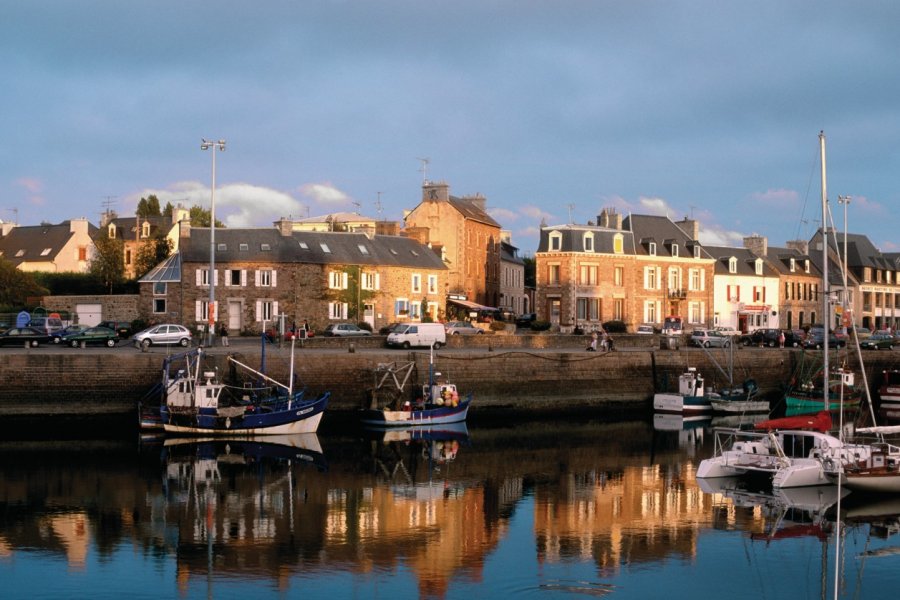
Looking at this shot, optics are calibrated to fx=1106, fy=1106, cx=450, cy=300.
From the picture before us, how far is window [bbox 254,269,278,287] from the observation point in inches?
2375

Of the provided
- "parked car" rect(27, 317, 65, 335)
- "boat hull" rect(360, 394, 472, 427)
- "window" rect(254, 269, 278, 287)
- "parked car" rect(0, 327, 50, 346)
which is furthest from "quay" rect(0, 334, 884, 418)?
"window" rect(254, 269, 278, 287)

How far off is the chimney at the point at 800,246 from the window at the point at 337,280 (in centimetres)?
4382

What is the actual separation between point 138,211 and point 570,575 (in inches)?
3221

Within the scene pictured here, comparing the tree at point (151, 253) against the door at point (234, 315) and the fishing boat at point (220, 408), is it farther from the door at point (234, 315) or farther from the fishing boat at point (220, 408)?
the fishing boat at point (220, 408)

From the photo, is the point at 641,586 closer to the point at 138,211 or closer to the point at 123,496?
the point at 123,496

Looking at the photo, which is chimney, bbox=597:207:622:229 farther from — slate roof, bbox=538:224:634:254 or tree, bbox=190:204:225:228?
tree, bbox=190:204:225:228

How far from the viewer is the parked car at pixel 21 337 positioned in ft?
156

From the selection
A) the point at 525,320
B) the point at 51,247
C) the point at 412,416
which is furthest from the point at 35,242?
the point at 412,416

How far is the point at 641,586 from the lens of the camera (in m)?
20.9

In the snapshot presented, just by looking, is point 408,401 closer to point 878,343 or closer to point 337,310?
point 337,310

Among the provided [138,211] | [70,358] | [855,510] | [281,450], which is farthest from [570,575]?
[138,211]

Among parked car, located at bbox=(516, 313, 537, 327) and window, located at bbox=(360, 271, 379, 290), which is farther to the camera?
parked car, located at bbox=(516, 313, 537, 327)

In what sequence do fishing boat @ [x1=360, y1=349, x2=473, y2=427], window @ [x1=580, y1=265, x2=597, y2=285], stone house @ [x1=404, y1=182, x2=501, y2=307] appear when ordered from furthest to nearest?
stone house @ [x1=404, y1=182, x2=501, y2=307] → window @ [x1=580, y1=265, x2=597, y2=285] → fishing boat @ [x1=360, y1=349, x2=473, y2=427]

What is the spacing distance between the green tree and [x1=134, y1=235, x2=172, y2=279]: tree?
9.30 metres
